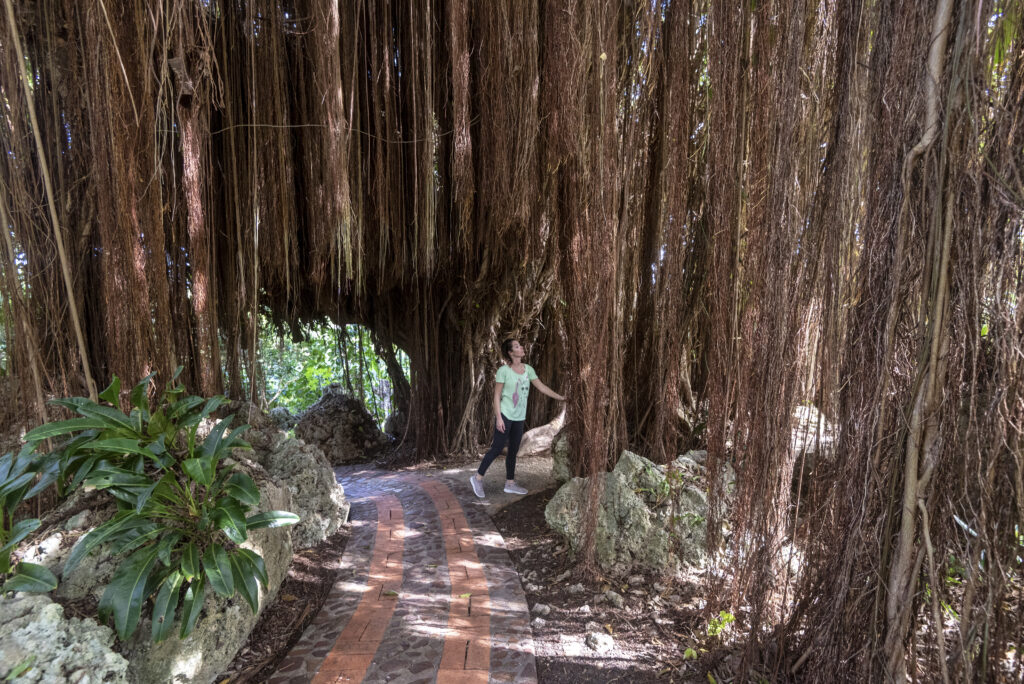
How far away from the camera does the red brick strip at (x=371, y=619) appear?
173 cm

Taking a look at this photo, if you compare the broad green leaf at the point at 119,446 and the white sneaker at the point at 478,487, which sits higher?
the broad green leaf at the point at 119,446

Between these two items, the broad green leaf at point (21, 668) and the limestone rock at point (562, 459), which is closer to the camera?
the broad green leaf at point (21, 668)

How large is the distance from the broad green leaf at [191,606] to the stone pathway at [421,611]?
40 cm

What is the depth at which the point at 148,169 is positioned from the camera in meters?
2.34

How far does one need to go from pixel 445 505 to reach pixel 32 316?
2.64 metres

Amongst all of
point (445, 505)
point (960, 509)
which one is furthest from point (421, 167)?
point (960, 509)

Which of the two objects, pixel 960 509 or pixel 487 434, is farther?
pixel 487 434

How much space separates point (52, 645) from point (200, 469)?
0.60 meters

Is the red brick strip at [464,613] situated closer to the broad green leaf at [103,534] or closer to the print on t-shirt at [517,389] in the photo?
the print on t-shirt at [517,389]

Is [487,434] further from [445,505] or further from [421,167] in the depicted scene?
[421,167]

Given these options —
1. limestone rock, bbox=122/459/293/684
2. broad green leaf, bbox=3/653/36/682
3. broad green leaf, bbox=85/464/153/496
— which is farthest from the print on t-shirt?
broad green leaf, bbox=3/653/36/682

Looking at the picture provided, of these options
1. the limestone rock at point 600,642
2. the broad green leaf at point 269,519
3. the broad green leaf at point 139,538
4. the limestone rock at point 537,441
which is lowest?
the limestone rock at point 600,642

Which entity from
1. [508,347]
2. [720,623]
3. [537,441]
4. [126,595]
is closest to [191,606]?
[126,595]

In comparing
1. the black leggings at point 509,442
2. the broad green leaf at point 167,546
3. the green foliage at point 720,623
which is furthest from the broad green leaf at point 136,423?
the green foliage at point 720,623
